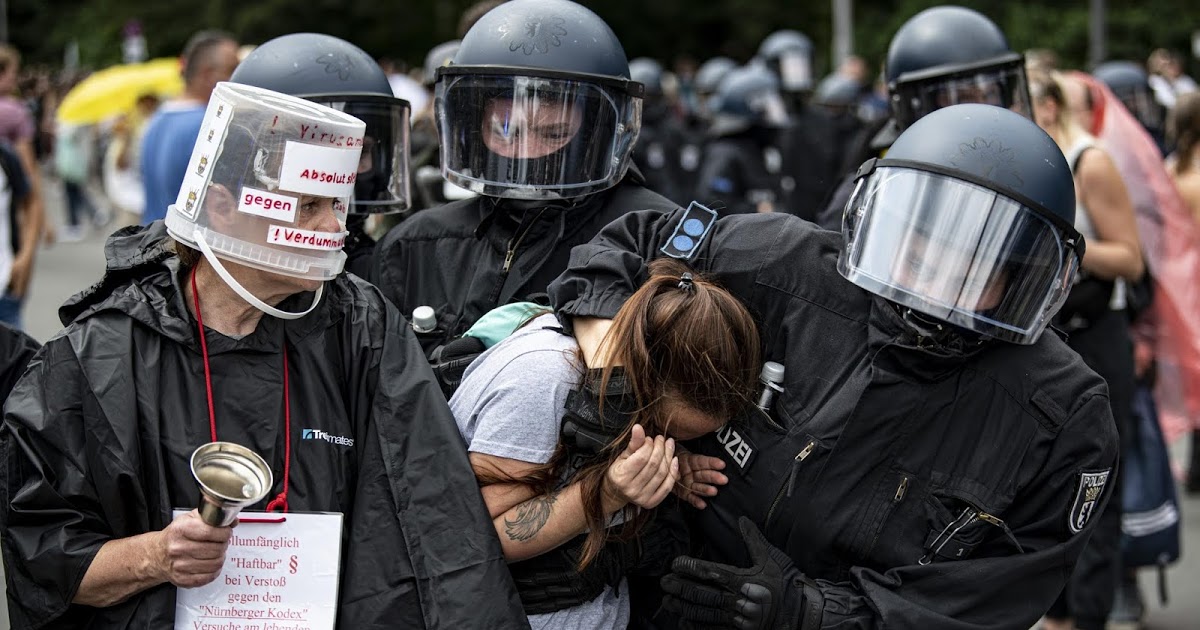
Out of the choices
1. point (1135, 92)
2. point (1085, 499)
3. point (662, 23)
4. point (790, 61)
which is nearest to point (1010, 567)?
point (1085, 499)

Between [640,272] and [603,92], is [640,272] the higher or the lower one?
the lower one

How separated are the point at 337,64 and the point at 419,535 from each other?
62.8 inches

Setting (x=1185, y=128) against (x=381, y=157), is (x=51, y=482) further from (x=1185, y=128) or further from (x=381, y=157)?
(x=1185, y=128)

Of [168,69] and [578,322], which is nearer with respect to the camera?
[578,322]

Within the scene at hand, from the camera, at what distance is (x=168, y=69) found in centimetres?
1761

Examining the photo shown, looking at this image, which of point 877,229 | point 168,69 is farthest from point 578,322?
point 168,69

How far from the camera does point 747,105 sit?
30.6 ft

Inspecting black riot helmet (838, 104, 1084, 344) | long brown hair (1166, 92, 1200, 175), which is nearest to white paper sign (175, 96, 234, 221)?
black riot helmet (838, 104, 1084, 344)

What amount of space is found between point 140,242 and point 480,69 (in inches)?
37.8

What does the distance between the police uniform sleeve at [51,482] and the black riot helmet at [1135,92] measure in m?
7.52

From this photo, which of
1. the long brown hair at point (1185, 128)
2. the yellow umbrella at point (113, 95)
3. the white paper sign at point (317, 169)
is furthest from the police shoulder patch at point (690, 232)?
the yellow umbrella at point (113, 95)

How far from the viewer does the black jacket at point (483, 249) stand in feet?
10.4

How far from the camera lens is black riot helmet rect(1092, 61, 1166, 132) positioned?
8.48 meters

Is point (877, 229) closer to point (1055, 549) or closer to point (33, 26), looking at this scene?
point (1055, 549)
